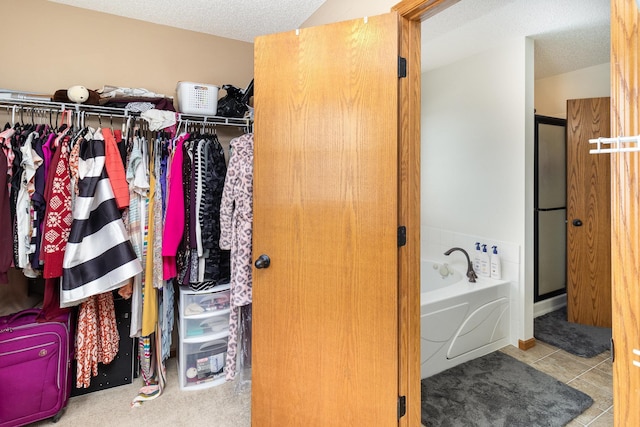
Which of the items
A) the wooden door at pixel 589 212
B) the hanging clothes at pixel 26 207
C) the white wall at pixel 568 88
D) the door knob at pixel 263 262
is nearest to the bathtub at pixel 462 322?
the wooden door at pixel 589 212

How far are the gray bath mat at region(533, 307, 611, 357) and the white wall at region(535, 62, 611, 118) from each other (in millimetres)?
1512

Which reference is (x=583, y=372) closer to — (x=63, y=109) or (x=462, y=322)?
(x=462, y=322)

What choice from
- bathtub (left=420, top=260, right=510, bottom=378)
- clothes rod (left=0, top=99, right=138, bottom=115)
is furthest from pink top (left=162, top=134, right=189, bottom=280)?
bathtub (left=420, top=260, right=510, bottom=378)

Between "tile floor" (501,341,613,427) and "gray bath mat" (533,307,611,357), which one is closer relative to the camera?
"tile floor" (501,341,613,427)

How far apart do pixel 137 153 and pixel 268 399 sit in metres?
1.58

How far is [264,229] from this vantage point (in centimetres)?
165

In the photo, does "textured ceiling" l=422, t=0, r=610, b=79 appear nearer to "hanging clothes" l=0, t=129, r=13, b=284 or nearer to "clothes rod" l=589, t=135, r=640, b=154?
"clothes rod" l=589, t=135, r=640, b=154

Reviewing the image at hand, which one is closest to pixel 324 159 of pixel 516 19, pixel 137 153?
pixel 137 153

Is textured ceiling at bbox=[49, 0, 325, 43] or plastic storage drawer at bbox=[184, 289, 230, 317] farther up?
textured ceiling at bbox=[49, 0, 325, 43]

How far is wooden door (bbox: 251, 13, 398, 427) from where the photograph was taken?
140 centimetres

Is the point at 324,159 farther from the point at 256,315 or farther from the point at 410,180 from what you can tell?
the point at 256,315

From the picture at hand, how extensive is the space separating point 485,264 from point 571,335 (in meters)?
→ 0.70

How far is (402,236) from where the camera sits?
1422 millimetres

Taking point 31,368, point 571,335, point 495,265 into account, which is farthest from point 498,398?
point 31,368
